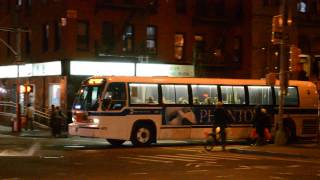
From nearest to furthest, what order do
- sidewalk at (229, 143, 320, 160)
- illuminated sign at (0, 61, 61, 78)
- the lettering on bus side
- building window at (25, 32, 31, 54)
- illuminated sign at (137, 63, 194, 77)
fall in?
1. sidewalk at (229, 143, 320, 160)
2. the lettering on bus side
3. illuminated sign at (0, 61, 61, 78)
4. illuminated sign at (137, 63, 194, 77)
5. building window at (25, 32, 31, 54)

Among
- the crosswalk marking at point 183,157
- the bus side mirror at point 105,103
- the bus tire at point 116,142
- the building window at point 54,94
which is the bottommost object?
the crosswalk marking at point 183,157

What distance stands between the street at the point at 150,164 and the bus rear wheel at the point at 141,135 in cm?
189

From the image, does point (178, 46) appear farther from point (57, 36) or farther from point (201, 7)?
point (57, 36)

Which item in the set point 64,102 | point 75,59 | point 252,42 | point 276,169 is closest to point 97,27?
point 75,59

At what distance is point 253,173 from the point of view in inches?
674

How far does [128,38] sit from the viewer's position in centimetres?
4416

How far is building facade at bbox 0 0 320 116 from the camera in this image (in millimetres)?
42625

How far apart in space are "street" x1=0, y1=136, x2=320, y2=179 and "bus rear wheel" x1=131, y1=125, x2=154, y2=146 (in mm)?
1895

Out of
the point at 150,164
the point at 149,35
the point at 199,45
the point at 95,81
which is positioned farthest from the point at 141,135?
the point at 199,45

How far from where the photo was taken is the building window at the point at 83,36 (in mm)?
42625

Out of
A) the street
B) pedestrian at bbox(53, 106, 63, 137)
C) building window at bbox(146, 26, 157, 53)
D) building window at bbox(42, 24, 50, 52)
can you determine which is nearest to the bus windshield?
the street

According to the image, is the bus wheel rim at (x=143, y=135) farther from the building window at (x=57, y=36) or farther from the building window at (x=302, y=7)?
the building window at (x=302, y=7)

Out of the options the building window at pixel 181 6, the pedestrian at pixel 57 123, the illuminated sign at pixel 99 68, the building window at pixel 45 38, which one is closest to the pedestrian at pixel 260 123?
the pedestrian at pixel 57 123

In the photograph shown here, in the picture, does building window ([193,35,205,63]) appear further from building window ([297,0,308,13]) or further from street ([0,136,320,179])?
street ([0,136,320,179])
